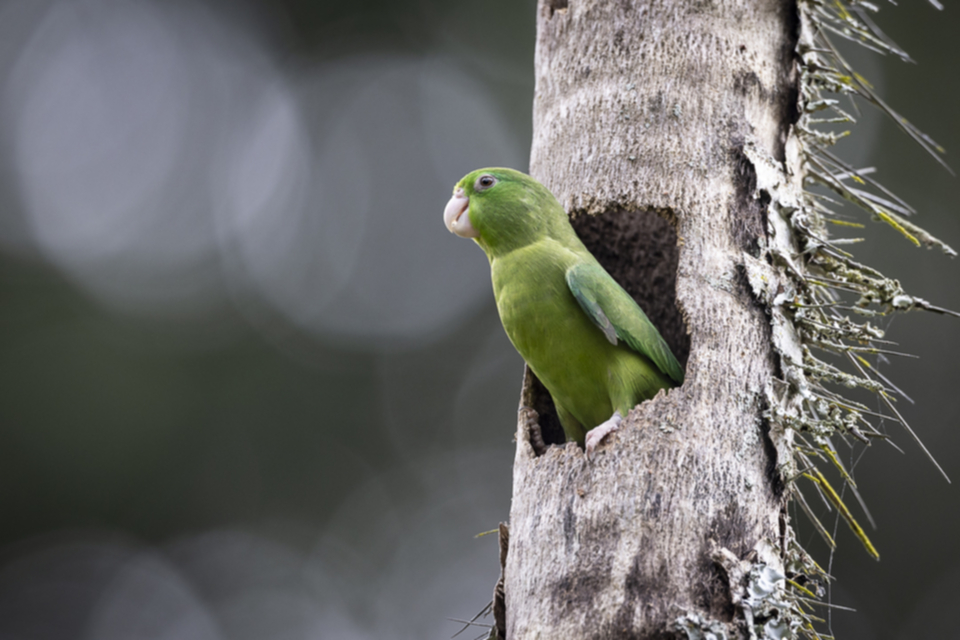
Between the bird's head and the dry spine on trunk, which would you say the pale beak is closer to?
the bird's head

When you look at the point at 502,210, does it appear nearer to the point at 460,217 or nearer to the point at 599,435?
the point at 460,217

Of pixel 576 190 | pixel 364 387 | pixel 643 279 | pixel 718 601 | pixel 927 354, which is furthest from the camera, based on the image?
pixel 364 387

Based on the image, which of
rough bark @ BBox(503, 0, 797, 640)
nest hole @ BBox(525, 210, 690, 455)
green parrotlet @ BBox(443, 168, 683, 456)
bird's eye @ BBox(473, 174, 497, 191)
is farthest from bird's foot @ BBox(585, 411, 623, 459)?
bird's eye @ BBox(473, 174, 497, 191)

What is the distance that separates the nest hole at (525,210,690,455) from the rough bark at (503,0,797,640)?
14 mm

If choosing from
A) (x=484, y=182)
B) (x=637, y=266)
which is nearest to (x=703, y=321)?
(x=637, y=266)

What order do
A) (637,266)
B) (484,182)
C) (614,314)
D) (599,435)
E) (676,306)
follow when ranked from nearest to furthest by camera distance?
1. (599,435)
2. (676,306)
3. (614,314)
4. (484,182)
5. (637,266)

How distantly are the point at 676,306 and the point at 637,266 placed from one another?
2.74 feet

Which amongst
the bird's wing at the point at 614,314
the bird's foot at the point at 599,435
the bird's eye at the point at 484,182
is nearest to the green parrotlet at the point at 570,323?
the bird's wing at the point at 614,314

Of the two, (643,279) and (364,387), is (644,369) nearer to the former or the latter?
(643,279)

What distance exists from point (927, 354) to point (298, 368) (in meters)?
6.89

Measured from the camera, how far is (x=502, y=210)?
3623mm

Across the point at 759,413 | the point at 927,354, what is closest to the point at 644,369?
the point at 759,413

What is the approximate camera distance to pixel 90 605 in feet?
31.8

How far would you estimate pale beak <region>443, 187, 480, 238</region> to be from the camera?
3.74m
